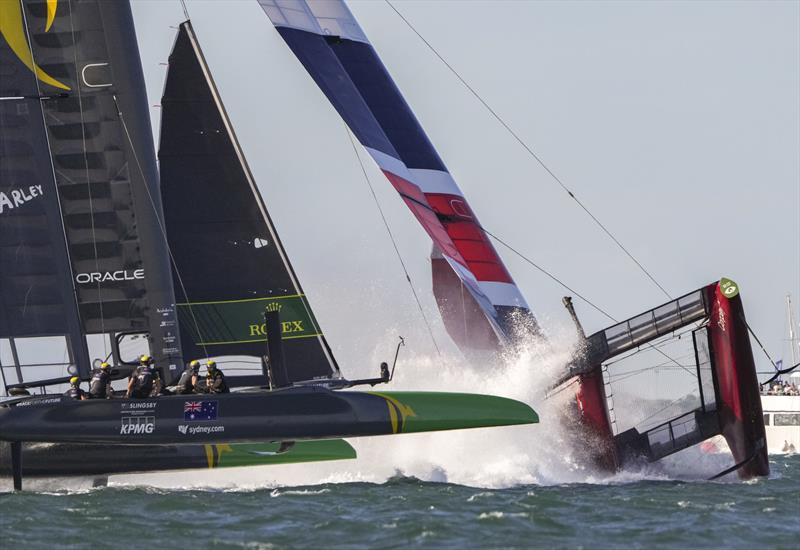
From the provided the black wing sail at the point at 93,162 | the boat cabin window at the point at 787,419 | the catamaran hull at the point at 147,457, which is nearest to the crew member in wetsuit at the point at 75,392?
the catamaran hull at the point at 147,457

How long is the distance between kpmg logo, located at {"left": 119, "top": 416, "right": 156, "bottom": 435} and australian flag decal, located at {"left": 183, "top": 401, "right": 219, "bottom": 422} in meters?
0.42

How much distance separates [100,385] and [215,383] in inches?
56.6

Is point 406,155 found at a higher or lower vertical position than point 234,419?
higher

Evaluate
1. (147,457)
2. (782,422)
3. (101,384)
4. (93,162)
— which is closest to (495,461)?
(147,457)

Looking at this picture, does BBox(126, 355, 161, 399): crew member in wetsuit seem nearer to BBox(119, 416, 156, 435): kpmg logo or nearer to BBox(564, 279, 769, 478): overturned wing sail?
BBox(119, 416, 156, 435): kpmg logo

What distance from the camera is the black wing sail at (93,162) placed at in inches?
842

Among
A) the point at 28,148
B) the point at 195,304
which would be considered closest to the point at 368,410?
the point at 195,304

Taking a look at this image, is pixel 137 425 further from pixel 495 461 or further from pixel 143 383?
pixel 495 461

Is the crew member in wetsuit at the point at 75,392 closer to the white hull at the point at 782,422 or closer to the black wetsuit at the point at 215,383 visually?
the black wetsuit at the point at 215,383

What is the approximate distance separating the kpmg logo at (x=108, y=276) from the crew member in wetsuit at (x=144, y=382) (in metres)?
1.65

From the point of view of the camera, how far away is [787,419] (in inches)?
1922

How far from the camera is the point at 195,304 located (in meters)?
22.9

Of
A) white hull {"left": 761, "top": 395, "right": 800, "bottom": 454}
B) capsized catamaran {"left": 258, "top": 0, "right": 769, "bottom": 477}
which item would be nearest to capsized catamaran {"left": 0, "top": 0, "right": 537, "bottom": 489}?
capsized catamaran {"left": 258, "top": 0, "right": 769, "bottom": 477}

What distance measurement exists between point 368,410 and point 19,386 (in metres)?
4.74
